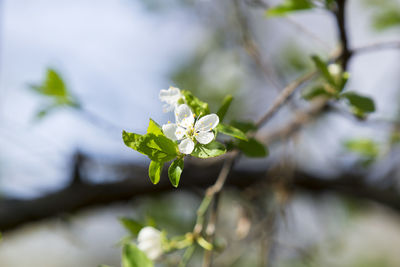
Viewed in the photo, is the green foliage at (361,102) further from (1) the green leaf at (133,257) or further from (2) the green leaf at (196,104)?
(1) the green leaf at (133,257)

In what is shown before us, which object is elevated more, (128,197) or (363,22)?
(363,22)

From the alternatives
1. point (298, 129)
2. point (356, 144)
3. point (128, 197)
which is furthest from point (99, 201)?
point (356, 144)

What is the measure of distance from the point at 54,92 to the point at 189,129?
0.64 metres

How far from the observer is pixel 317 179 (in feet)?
5.45

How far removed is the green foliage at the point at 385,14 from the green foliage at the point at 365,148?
59 cm

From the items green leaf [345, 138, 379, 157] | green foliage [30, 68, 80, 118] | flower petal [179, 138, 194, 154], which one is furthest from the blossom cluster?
green leaf [345, 138, 379, 157]

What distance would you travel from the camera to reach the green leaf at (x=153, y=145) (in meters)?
0.50

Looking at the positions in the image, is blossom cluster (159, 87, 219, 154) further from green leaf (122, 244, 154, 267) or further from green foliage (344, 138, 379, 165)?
green foliage (344, 138, 379, 165)

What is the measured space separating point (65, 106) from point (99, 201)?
490mm

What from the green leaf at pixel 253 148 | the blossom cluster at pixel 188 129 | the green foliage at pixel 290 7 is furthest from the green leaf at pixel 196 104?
the green foliage at pixel 290 7

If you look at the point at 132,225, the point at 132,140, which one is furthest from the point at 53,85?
the point at 132,140

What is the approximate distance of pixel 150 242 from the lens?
26.1 inches

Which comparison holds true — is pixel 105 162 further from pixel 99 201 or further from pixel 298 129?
pixel 298 129

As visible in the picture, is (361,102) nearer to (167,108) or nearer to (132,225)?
(167,108)
